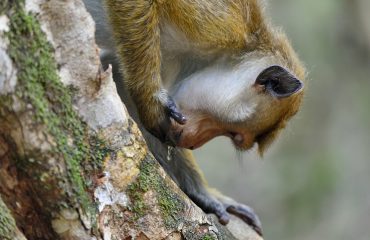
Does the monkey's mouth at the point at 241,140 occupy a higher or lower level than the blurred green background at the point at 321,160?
higher

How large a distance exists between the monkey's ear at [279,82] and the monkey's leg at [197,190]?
111 cm

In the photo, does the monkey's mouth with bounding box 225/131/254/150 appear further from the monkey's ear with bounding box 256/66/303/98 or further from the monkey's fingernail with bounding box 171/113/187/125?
the monkey's fingernail with bounding box 171/113/187/125

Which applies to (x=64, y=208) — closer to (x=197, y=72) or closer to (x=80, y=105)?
(x=80, y=105)

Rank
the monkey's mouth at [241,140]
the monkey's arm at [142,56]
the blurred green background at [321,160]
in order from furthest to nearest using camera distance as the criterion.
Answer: the blurred green background at [321,160] → the monkey's mouth at [241,140] → the monkey's arm at [142,56]

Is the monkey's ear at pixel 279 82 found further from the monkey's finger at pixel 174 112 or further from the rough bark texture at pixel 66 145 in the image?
the rough bark texture at pixel 66 145

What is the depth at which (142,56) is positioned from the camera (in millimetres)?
4160

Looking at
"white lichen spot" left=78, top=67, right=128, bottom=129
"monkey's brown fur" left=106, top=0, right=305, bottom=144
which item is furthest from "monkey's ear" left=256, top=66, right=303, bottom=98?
"white lichen spot" left=78, top=67, right=128, bottom=129

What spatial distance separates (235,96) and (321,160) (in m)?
8.67

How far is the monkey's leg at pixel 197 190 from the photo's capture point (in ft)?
17.3

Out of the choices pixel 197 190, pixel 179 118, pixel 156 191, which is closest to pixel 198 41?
pixel 179 118

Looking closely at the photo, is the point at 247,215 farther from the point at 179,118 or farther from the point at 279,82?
the point at 179,118

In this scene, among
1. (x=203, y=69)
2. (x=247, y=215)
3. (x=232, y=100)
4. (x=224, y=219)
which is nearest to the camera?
(x=232, y=100)

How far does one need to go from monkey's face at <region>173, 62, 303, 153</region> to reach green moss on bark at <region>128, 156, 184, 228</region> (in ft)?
3.09

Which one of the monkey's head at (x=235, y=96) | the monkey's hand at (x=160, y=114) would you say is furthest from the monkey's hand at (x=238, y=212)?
the monkey's hand at (x=160, y=114)
